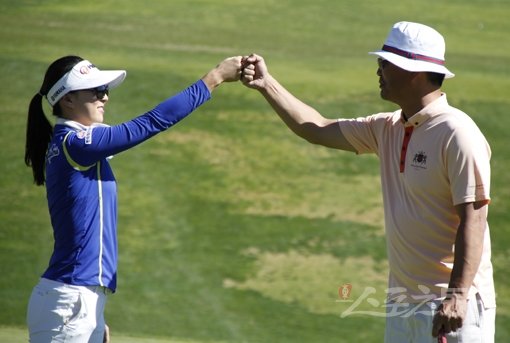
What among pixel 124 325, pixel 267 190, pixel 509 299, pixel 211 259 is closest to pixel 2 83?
pixel 267 190

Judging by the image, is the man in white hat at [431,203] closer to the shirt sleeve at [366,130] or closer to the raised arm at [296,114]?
the shirt sleeve at [366,130]

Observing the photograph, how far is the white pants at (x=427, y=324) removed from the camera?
4555 millimetres

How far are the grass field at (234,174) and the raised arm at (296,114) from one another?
104 inches

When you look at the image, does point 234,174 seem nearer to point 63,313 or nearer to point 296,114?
point 296,114

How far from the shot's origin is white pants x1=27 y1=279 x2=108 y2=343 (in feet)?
15.0

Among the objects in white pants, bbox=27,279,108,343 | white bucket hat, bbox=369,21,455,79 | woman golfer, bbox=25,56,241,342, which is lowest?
white pants, bbox=27,279,108,343

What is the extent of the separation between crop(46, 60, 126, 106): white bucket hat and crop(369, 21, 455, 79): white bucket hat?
1.26 metres

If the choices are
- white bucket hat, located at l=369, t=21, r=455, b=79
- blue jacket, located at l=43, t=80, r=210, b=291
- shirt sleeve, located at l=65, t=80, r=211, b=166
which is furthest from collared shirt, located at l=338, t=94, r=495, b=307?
blue jacket, located at l=43, t=80, r=210, b=291

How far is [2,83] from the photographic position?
577 inches

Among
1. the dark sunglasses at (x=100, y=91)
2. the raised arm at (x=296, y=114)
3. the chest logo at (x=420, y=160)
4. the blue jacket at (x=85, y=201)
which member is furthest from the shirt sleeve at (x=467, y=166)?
the dark sunglasses at (x=100, y=91)

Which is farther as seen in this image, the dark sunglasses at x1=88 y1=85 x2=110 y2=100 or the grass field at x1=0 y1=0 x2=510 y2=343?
the grass field at x1=0 y1=0 x2=510 y2=343

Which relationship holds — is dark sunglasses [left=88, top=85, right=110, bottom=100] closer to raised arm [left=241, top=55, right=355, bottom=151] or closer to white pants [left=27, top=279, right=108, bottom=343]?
white pants [left=27, top=279, right=108, bottom=343]

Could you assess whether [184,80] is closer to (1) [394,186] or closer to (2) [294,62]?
(2) [294,62]

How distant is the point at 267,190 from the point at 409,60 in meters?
7.62
